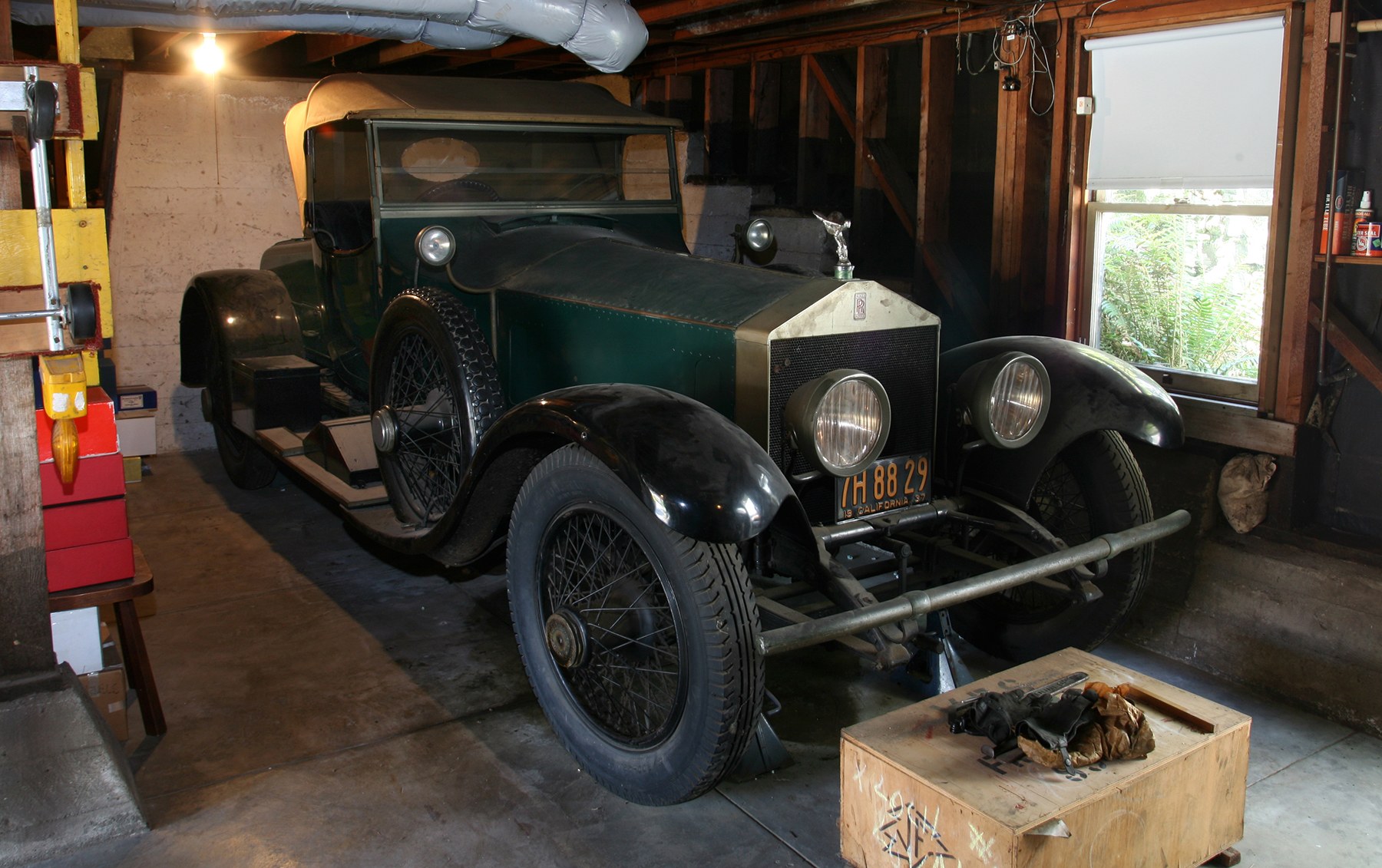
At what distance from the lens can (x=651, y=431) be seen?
2516 millimetres

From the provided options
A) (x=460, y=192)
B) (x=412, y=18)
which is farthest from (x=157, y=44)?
(x=460, y=192)

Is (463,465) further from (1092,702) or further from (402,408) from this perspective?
(1092,702)

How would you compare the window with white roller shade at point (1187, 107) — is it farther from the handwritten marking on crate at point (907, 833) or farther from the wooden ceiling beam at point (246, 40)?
the wooden ceiling beam at point (246, 40)

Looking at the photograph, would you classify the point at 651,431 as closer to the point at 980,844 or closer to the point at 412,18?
the point at 980,844

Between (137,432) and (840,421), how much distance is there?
15.0 feet

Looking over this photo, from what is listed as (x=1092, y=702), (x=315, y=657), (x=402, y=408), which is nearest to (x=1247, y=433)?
(x=1092, y=702)

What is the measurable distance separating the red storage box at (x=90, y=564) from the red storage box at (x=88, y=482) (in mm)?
135

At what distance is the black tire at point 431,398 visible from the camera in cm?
343

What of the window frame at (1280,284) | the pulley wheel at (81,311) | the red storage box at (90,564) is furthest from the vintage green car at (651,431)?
the pulley wheel at (81,311)

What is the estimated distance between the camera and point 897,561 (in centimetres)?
314

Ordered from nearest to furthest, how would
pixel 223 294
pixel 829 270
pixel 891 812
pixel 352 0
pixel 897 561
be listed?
pixel 891 812 < pixel 897 561 < pixel 352 0 < pixel 223 294 < pixel 829 270

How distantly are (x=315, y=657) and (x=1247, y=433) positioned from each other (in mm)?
3141

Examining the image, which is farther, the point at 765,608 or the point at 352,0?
the point at 352,0

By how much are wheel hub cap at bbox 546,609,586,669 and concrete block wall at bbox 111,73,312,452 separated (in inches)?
177
